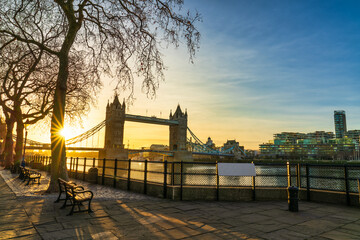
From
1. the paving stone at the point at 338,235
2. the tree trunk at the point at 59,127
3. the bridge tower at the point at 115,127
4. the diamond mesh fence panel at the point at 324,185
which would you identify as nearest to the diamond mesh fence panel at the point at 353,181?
the diamond mesh fence panel at the point at 324,185

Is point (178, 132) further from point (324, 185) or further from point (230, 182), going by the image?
point (324, 185)

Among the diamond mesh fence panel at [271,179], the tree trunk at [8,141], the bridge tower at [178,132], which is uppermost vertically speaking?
the bridge tower at [178,132]

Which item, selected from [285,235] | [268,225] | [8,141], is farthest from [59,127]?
[8,141]

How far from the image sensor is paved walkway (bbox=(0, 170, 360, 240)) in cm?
429

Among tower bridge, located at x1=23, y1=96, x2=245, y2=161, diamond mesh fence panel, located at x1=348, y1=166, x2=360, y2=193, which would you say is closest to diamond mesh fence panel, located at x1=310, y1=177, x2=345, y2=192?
diamond mesh fence panel, located at x1=348, y1=166, x2=360, y2=193

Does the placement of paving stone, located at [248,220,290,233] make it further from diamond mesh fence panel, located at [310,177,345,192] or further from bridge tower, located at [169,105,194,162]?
bridge tower, located at [169,105,194,162]

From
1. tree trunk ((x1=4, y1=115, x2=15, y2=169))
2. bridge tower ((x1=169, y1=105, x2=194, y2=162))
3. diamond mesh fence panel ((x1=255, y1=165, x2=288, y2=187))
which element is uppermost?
bridge tower ((x1=169, y1=105, x2=194, y2=162))

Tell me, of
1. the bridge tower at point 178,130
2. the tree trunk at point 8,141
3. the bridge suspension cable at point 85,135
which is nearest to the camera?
the tree trunk at point 8,141

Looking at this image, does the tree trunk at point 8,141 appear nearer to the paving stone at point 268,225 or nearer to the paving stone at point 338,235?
the paving stone at point 268,225

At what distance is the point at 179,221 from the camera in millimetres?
5129

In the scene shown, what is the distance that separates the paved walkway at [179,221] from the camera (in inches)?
169

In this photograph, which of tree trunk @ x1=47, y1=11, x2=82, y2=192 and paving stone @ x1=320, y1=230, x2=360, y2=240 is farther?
tree trunk @ x1=47, y1=11, x2=82, y2=192

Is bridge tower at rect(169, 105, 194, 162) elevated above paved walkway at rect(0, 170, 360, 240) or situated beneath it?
elevated above

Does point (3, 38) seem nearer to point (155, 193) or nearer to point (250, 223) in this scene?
point (155, 193)
